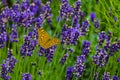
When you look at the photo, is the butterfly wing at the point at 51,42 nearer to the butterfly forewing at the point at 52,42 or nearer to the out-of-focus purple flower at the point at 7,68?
the butterfly forewing at the point at 52,42

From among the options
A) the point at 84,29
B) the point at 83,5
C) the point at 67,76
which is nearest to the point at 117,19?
the point at 84,29

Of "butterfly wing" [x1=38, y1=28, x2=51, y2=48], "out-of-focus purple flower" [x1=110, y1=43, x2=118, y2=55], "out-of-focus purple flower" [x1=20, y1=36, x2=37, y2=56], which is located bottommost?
"out-of-focus purple flower" [x1=110, y1=43, x2=118, y2=55]

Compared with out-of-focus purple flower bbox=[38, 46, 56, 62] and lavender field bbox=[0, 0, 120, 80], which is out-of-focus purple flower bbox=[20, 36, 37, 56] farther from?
out-of-focus purple flower bbox=[38, 46, 56, 62]

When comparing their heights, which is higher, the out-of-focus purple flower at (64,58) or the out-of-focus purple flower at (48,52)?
the out-of-focus purple flower at (48,52)

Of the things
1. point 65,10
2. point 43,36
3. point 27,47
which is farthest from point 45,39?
point 65,10

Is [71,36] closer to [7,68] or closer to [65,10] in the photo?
[65,10]

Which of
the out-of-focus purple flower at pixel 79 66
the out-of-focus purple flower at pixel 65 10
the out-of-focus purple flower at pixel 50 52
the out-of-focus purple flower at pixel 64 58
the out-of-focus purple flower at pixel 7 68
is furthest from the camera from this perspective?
the out-of-focus purple flower at pixel 65 10

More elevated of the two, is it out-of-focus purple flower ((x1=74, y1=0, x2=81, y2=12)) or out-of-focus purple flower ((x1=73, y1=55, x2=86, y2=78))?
out-of-focus purple flower ((x1=74, y1=0, x2=81, y2=12))

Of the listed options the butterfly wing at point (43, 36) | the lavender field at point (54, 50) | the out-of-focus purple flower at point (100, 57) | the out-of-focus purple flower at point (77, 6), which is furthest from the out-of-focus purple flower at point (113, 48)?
the butterfly wing at point (43, 36)

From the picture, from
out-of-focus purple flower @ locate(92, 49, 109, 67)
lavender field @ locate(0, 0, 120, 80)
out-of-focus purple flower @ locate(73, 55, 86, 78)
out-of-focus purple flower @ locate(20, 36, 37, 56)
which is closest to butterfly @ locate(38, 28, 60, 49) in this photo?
lavender field @ locate(0, 0, 120, 80)

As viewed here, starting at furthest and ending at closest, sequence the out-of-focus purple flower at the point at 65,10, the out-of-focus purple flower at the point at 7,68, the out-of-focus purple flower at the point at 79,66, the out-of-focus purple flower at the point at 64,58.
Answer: the out-of-focus purple flower at the point at 65,10
the out-of-focus purple flower at the point at 64,58
the out-of-focus purple flower at the point at 79,66
the out-of-focus purple flower at the point at 7,68
